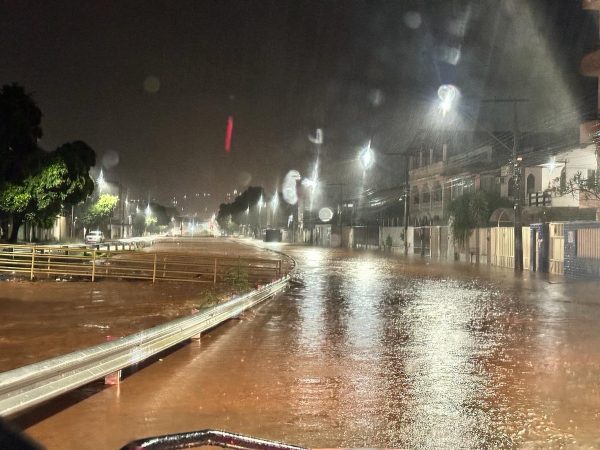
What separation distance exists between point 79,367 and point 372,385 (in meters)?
3.40

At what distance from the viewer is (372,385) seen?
25.8 ft

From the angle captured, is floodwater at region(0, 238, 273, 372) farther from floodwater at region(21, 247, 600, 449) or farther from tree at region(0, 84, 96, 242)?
tree at region(0, 84, 96, 242)

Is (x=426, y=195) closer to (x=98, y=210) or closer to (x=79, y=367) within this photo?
(x=98, y=210)

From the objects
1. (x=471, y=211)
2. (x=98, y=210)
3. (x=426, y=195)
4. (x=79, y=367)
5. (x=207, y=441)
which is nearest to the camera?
(x=207, y=441)

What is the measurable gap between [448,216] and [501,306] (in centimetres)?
2748

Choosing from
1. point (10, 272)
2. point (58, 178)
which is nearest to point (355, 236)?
point (58, 178)

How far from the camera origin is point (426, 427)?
20.0 ft

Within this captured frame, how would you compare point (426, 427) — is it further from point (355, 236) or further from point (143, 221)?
point (143, 221)

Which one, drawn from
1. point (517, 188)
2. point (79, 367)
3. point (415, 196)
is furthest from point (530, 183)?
point (79, 367)

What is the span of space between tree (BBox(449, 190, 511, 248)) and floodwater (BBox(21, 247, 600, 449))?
24.0 metres

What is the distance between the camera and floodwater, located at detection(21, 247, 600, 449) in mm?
5875

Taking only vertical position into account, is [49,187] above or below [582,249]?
above

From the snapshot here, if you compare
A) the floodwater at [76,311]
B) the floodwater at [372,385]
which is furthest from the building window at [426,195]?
the floodwater at [372,385]

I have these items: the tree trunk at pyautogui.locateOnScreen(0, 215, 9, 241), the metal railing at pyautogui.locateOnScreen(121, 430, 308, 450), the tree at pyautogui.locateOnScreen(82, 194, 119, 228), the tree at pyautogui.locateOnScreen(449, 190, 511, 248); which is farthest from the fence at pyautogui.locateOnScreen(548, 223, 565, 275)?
the tree at pyautogui.locateOnScreen(82, 194, 119, 228)
